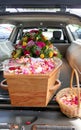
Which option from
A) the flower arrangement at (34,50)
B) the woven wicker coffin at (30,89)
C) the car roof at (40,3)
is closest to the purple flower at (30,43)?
the flower arrangement at (34,50)

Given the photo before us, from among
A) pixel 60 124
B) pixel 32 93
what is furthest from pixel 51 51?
pixel 60 124

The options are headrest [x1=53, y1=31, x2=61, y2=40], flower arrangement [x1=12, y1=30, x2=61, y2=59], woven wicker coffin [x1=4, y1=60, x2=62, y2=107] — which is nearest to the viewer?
woven wicker coffin [x1=4, y1=60, x2=62, y2=107]

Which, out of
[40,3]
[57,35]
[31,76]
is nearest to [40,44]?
[31,76]

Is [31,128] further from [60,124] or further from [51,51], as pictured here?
[51,51]

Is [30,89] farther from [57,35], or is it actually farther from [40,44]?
[57,35]

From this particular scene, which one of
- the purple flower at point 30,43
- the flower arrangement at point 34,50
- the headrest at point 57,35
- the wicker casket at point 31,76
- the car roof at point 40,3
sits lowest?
the headrest at point 57,35

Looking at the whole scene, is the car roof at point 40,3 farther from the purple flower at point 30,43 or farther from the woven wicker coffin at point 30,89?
the purple flower at point 30,43

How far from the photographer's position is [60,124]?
1.89 m

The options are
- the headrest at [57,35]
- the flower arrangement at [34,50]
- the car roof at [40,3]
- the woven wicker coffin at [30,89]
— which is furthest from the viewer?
the headrest at [57,35]

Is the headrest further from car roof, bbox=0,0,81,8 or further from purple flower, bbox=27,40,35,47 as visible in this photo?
car roof, bbox=0,0,81,8

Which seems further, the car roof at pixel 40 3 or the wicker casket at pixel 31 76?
the wicker casket at pixel 31 76

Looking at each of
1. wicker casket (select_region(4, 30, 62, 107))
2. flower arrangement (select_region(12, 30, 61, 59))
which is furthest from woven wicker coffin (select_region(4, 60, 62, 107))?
flower arrangement (select_region(12, 30, 61, 59))

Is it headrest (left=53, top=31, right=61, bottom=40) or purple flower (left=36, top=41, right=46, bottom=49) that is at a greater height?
purple flower (left=36, top=41, right=46, bottom=49)

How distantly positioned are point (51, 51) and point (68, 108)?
1.83 feet
